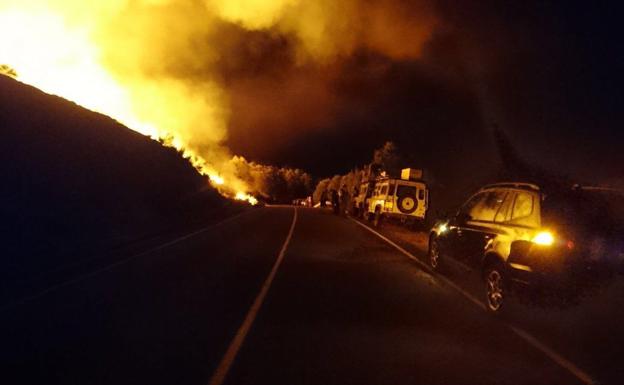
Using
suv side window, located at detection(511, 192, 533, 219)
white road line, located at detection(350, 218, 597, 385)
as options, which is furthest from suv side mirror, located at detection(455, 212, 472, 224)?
suv side window, located at detection(511, 192, 533, 219)

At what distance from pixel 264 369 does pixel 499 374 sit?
2.34 meters

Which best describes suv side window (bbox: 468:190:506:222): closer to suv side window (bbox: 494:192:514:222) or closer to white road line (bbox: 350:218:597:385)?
suv side window (bbox: 494:192:514:222)

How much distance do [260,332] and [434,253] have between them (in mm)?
7499

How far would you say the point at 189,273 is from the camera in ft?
42.3

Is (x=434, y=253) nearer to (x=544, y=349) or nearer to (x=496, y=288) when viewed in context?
(x=496, y=288)

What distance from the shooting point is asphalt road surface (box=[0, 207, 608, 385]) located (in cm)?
614

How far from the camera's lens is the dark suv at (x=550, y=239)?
27.0ft

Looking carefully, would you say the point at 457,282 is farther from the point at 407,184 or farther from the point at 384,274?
the point at 407,184

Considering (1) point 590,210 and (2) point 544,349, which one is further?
(1) point 590,210

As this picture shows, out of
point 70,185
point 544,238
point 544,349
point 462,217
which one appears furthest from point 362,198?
point 544,349

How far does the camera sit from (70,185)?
22.2 metres

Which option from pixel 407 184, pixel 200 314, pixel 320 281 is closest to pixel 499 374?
pixel 200 314

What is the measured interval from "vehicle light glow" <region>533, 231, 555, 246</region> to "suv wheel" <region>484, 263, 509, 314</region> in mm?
948

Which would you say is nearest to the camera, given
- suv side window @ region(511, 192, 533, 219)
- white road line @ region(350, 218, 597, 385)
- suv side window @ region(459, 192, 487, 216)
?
white road line @ region(350, 218, 597, 385)
